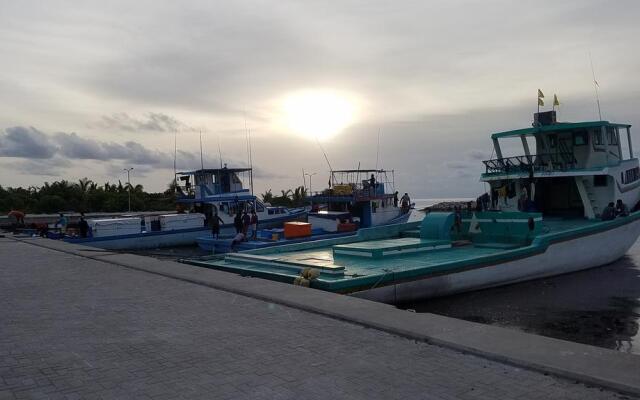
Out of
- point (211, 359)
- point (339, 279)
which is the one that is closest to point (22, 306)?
point (211, 359)

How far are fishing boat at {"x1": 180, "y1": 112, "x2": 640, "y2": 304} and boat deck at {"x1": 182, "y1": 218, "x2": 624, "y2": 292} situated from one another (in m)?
0.03

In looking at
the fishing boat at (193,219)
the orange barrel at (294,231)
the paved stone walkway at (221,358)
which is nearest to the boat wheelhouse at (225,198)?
the fishing boat at (193,219)

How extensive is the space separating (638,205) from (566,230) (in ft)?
22.9

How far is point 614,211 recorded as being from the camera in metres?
20.0

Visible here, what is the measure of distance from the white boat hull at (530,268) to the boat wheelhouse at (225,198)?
2118 centimetres

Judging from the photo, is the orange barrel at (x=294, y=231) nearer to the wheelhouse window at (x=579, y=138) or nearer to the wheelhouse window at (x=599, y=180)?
the wheelhouse window at (x=579, y=138)

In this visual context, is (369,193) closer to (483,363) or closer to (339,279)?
(339,279)

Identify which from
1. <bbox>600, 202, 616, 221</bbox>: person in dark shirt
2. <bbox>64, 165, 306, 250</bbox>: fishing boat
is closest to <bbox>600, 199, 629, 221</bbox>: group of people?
<bbox>600, 202, 616, 221</bbox>: person in dark shirt

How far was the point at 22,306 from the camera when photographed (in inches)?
358

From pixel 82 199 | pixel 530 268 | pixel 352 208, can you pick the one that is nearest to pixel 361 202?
pixel 352 208

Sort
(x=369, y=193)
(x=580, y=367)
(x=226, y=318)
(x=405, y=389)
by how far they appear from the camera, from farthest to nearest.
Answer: (x=369, y=193) < (x=226, y=318) < (x=580, y=367) < (x=405, y=389)

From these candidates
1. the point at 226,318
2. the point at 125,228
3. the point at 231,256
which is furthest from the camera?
the point at 125,228

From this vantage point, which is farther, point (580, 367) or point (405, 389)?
point (580, 367)

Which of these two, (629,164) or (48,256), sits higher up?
(629,164)
